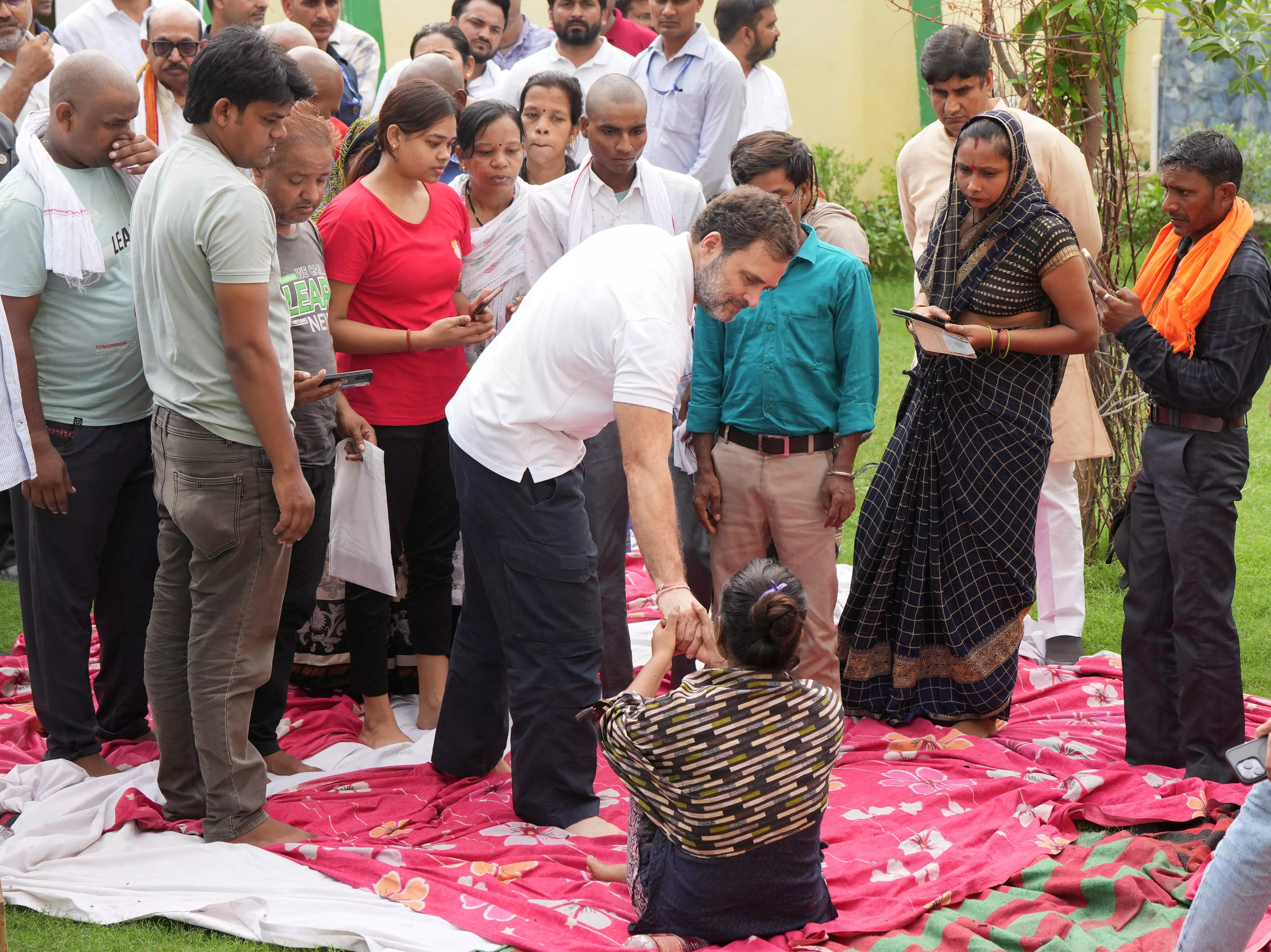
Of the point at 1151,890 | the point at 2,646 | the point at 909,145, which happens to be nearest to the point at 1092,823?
the point at 1151,890

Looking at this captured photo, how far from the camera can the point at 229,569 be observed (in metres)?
3.64

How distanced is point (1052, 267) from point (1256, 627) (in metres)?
2.30

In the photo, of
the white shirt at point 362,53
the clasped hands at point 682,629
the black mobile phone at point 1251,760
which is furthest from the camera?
the white shirt at point 362,53

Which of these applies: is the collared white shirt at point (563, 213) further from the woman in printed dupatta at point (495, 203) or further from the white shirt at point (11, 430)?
the white shirt at point (11, 430)

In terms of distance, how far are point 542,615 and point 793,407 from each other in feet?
4.01

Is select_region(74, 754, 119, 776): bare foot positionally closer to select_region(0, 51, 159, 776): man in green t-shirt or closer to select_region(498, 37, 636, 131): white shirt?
select_region(0, 51, 159, 776): man in green t-shirt

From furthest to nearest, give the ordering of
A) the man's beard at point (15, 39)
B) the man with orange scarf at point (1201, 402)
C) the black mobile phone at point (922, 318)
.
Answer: the man's beard at point (15, 39) → the black mobile phone at point (922, 318) → the man with orange scarf at point (1201, 402)

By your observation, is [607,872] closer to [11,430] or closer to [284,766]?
[284,766]

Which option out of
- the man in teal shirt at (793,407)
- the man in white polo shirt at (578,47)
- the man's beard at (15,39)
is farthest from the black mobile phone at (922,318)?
the man's beard at (15,39)

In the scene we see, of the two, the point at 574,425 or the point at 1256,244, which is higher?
the point at 1256,244

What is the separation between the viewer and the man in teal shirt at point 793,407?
14.5 feet

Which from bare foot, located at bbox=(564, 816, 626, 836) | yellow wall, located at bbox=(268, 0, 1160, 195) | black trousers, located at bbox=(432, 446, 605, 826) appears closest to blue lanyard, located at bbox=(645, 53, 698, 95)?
black trousers, located at bbox=(432, 446, 605, 826)

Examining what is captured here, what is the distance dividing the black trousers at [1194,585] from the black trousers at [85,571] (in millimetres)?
3173

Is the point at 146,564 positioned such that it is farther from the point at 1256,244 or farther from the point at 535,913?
the point at 1256,244
